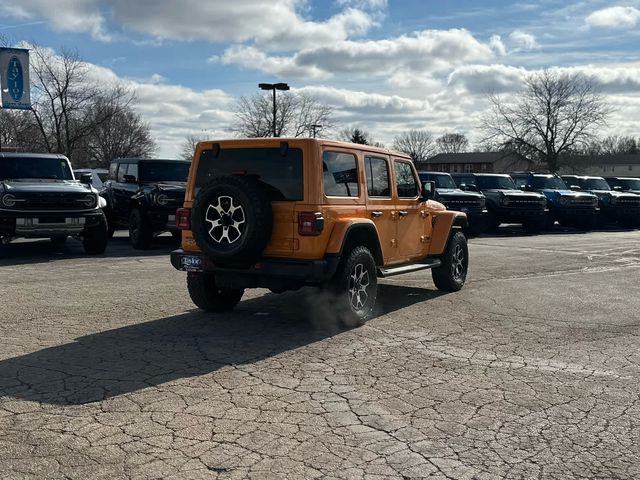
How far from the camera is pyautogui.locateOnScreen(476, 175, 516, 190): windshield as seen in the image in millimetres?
21219

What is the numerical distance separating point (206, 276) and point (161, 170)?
8.01 metres

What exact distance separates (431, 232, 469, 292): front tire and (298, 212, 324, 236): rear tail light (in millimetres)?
3062

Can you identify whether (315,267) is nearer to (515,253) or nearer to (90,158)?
(515,253)

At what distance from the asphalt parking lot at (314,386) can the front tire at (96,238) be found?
3869 mm

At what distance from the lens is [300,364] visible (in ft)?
17.5

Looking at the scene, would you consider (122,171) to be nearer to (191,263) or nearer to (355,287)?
(191,263)

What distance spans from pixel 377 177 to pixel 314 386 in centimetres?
337

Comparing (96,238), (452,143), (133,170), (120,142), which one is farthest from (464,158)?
(96,238)

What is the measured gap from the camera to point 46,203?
12000 mm

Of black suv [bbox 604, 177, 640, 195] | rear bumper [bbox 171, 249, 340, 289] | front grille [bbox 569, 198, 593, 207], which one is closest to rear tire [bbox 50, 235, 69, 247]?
rear bumper [bbox 171, 249, 340, 289]

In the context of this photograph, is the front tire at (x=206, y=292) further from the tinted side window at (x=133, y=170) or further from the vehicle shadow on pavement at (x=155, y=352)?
the tinted side window at (x=133, y=170)

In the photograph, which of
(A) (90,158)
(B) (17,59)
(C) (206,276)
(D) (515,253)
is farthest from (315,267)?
(A) (90,158)

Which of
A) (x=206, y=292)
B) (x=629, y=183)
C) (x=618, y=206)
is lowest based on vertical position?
(x=206, y=292)

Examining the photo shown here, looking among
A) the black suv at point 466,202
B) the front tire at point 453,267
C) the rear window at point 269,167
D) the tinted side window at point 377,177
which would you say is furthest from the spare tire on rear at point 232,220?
the black suv at point 466,202
